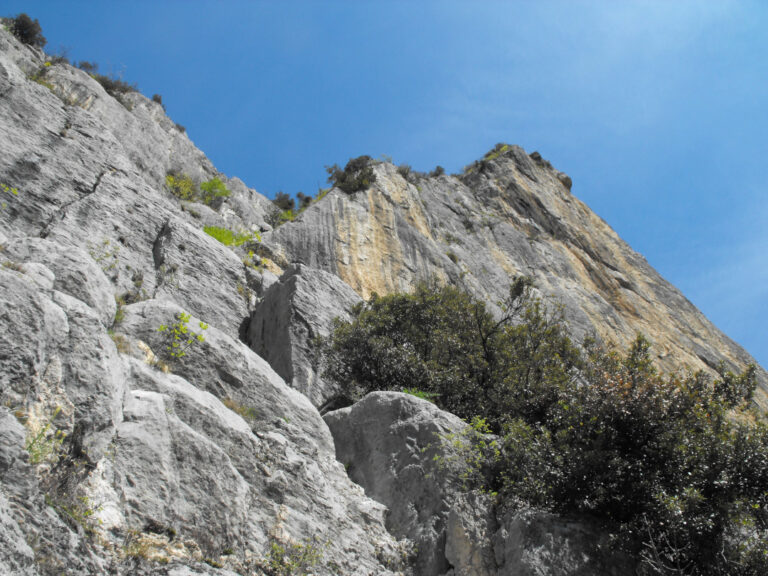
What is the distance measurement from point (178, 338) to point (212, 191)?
19.0 meters

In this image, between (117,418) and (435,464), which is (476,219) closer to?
(435,464)

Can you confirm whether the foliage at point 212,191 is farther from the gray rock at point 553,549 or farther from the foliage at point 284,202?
the gray rock at point 553,549

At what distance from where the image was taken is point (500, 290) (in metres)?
31.2

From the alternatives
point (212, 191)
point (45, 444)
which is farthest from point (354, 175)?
point (45, 444)

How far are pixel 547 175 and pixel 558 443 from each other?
3979 cm

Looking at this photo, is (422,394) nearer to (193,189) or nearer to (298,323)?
(298,323)

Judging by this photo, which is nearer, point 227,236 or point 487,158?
point 227,236

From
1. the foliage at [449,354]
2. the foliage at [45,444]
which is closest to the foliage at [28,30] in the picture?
the foliage at [449,354]

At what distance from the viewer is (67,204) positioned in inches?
605

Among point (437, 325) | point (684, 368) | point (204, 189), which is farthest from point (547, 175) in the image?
point (437, 325)

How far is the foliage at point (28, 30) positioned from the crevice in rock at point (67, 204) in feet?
49.6

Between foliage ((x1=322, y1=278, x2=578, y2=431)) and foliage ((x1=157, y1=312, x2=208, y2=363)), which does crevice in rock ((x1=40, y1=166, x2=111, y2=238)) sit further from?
foliage ((x1=322, y1=278, x2=578, y2=431))

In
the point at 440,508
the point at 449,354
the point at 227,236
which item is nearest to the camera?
the point at 440,508

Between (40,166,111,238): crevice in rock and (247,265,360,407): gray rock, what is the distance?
216 inches
